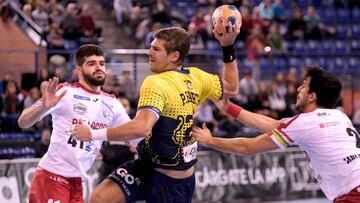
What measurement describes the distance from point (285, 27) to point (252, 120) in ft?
48.9

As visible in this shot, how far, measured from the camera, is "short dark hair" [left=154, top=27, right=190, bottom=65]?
6.71 meters

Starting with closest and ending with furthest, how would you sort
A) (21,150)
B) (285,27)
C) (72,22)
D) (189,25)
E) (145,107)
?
(145,107) → (21,150) → (72,22) → (189,25) → (285,27)

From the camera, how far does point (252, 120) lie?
7.61 meters

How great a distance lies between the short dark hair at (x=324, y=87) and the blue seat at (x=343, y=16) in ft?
58.5

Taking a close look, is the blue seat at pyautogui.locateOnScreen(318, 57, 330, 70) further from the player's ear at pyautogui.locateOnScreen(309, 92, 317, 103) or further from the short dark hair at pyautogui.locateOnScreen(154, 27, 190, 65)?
the short dark hair at pyautogui.locateOnScreen(154, 27, 190, 65)

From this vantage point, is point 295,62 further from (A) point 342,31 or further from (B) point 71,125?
(B) point 71,125

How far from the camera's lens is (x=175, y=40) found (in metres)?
6.73

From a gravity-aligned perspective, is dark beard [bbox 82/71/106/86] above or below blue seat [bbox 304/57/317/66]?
above

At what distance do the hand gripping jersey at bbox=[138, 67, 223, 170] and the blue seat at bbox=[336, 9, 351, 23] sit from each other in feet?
59.2

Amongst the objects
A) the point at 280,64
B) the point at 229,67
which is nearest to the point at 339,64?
the point at 280,64

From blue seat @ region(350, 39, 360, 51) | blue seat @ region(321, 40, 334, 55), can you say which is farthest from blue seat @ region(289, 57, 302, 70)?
blue seat @ region(350, 39, 360, 51)

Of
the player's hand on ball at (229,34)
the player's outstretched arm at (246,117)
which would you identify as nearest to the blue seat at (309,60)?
the player's outstretched arm at (246,117)

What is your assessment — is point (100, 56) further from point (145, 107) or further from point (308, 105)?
point (308, 105)

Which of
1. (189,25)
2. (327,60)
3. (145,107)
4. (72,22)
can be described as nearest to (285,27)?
(327,60)
